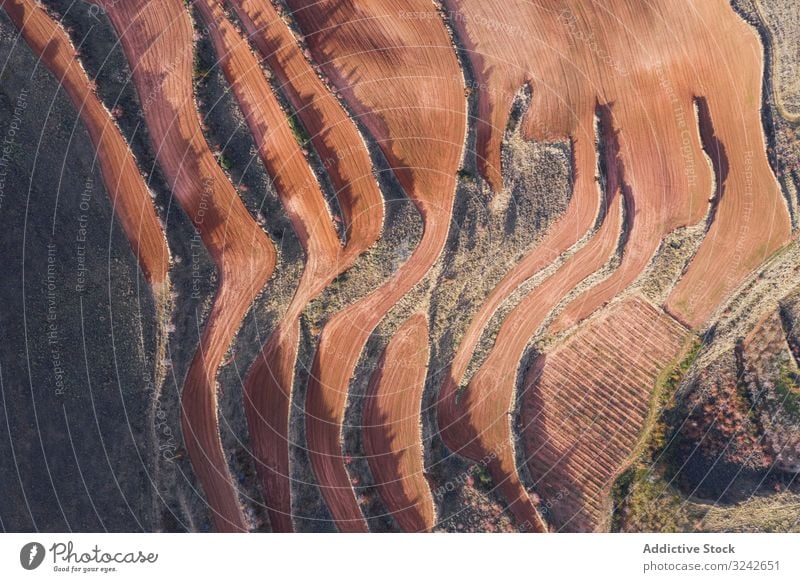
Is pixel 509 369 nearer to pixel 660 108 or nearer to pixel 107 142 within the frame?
pixel 660 108

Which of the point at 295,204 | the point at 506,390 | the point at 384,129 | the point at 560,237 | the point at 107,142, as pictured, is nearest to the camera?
the point at 107,142

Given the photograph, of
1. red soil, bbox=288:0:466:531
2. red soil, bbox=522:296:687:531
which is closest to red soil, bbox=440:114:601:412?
red soil, bbox=522:296:687:531

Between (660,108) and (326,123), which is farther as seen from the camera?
(660,108)

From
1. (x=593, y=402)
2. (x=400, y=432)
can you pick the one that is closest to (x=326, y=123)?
(x=400, y=432)

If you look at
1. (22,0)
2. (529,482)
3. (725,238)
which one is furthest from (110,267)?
(725,238)
